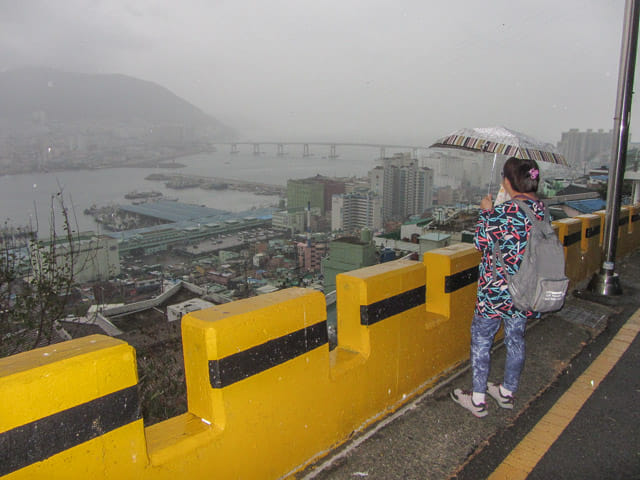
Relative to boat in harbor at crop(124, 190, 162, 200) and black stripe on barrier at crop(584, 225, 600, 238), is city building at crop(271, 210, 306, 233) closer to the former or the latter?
boat in harbor at crop(124, 190, 162, 200)

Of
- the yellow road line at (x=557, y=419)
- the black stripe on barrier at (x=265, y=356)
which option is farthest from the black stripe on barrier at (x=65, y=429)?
the yellow road line at (x=557, y=419)

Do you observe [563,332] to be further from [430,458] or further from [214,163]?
[214,163]

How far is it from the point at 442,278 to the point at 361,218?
46.2 meters

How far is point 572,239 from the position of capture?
5.51m

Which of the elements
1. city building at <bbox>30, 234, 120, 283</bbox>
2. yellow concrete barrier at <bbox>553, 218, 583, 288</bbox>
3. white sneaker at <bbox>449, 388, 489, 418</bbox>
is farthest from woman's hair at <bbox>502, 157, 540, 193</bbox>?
city building at <bbox>30, 234, 120, 283</bbox>

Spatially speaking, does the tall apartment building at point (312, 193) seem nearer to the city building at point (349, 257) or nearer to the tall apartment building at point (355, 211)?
the tall apartment building at point (355, 211)

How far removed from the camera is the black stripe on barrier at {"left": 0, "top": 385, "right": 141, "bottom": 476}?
136cm

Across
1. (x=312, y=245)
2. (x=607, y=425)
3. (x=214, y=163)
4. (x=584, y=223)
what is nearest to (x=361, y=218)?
(x=312, y=245)

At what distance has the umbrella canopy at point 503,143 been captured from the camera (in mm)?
3365

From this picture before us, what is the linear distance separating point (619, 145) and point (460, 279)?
10.9 feet

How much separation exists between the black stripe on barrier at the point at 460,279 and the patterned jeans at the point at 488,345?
1.44 ft

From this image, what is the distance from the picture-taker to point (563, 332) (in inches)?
167

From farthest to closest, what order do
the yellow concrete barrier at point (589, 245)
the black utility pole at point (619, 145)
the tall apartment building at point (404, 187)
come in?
the tall apartment building at point (404, 187) → the yellow concrete barrier at point (589, 245) → the black utility pole at point (619, 145)

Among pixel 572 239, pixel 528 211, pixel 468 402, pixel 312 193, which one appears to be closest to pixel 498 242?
pixel 528 211
